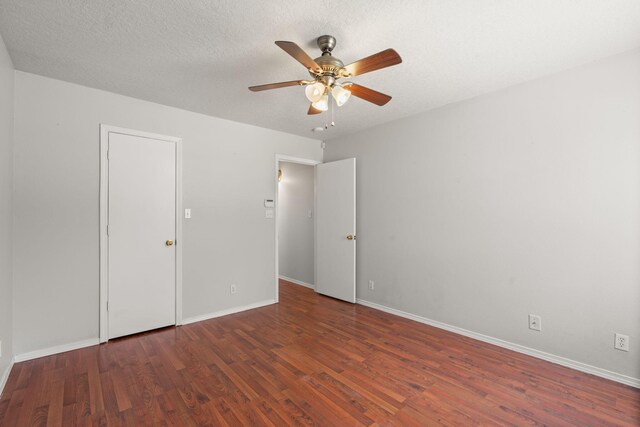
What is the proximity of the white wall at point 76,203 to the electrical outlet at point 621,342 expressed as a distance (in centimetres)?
377

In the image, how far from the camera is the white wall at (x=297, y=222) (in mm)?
5297

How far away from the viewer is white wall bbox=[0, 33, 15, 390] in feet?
7.09

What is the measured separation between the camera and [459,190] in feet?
10.6

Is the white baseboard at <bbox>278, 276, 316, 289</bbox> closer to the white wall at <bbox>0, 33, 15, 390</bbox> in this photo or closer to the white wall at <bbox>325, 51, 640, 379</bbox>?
the white wall at <bbox>325, 51, 640, 379</bbox>

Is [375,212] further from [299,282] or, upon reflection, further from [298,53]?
[298,53]

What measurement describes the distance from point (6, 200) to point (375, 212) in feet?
12.0

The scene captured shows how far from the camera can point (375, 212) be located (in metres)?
4.08

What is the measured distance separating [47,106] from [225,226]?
2023 millimetres

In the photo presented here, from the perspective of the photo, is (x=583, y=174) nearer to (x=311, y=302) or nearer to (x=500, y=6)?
(x=500, y=6)

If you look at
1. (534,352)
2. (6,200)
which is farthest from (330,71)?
(534,352)

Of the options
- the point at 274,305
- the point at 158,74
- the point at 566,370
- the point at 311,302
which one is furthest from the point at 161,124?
the point at 566,370

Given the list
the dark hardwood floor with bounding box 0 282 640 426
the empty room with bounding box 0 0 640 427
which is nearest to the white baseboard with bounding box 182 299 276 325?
the empty room with bounding box 0 0 640 427

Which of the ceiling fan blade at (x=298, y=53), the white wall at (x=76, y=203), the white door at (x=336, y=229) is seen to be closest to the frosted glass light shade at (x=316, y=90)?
the ceiling fan blade at (x=298, y=53)

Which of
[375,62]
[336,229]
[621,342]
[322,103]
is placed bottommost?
[621,342]
